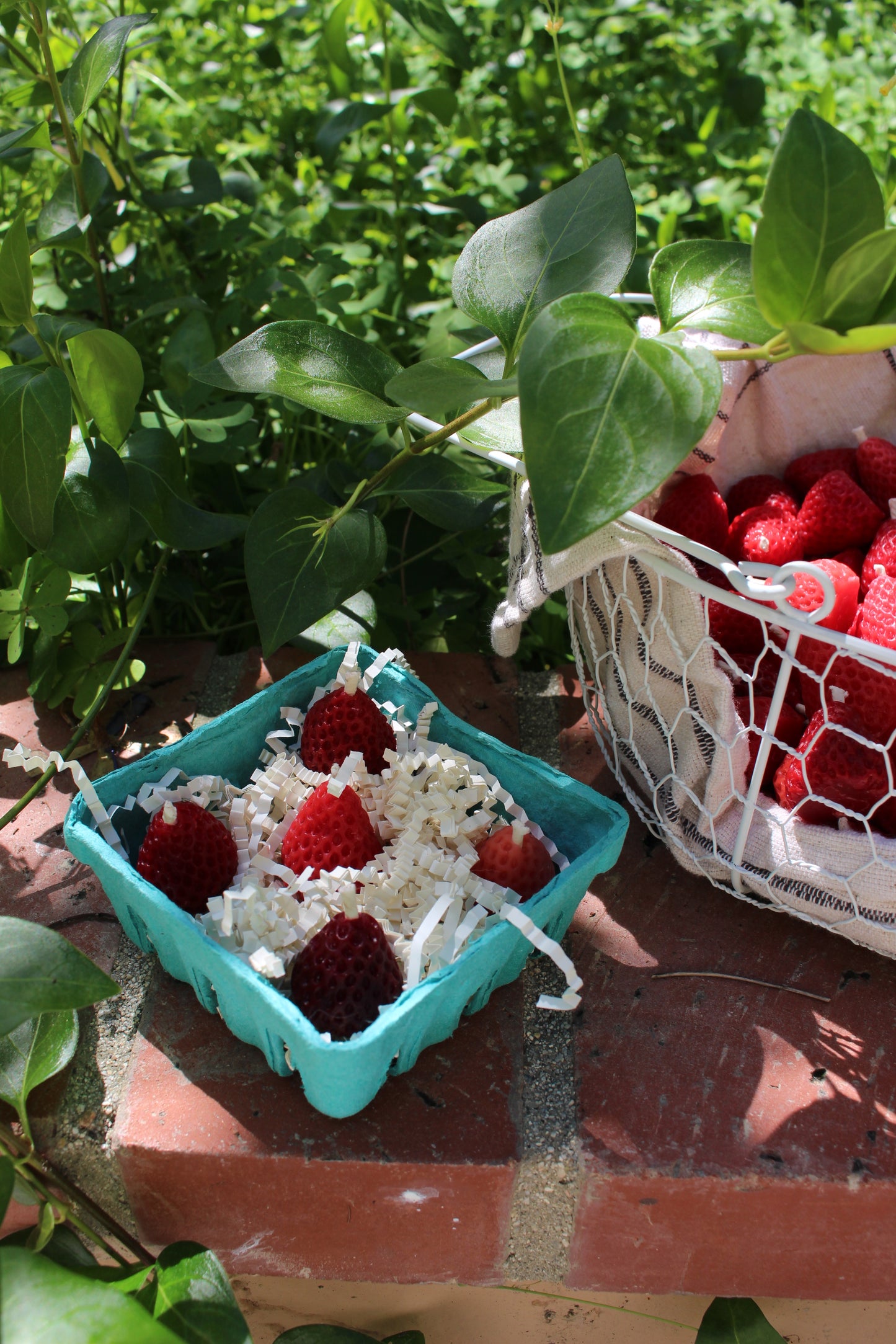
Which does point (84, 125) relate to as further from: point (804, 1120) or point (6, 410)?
point (804, 1120)

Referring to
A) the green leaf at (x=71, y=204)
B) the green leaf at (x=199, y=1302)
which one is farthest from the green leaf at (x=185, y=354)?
the green leaf at (x=199, y=1302)

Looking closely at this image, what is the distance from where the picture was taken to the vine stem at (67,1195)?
0.63 meters

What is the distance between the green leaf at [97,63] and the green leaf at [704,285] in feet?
1.49

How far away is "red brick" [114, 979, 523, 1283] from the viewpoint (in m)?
0.65

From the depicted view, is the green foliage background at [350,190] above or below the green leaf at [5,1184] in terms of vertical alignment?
above

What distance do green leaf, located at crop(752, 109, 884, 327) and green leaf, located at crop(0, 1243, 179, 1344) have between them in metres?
0.56

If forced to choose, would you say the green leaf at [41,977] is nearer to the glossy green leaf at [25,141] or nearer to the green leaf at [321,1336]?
the green leaf at [321,1336]

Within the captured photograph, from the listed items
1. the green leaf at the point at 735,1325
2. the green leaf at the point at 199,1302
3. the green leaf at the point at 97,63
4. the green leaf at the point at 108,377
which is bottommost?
the green leaf at the point at 735,1325

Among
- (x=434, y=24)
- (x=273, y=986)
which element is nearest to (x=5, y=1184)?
(x=273, y=986)

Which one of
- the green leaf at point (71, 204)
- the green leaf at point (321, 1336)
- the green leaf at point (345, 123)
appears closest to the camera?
the green leaf at point (321, 1336)

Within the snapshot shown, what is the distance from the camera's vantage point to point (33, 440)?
2.22ft

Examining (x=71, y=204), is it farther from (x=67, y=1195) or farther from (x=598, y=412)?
(x=67, y=1195)

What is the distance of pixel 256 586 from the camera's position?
744 mm

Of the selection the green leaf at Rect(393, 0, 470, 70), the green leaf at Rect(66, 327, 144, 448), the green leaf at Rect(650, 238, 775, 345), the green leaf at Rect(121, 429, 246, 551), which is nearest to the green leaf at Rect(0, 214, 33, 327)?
the green leaf at Rect(66, 327, 144, 448)
